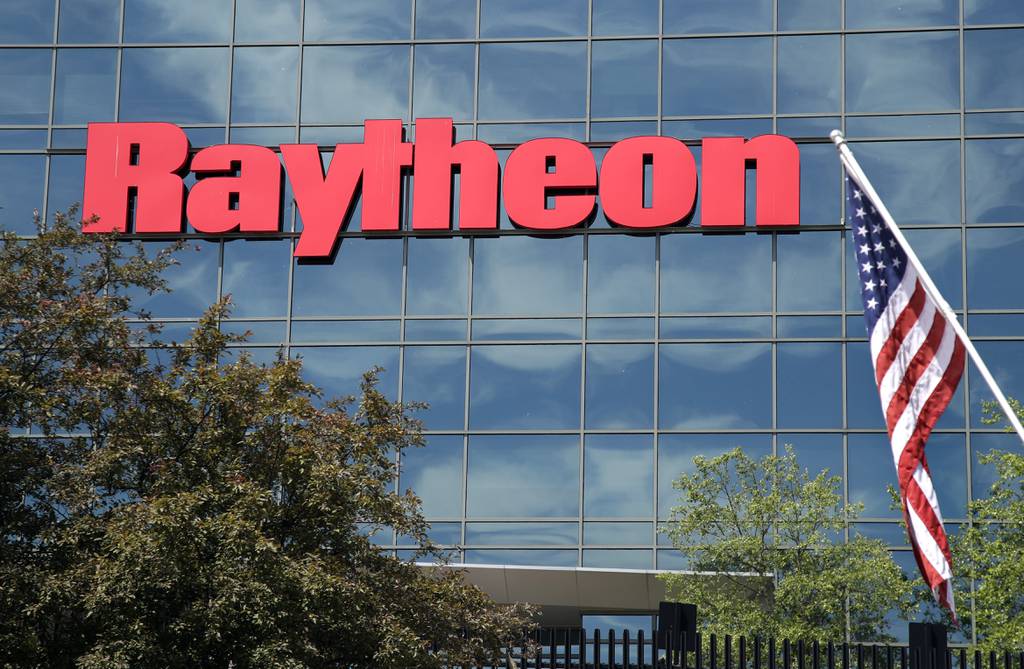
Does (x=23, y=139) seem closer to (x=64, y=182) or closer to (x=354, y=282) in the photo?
(x=64, y=182)

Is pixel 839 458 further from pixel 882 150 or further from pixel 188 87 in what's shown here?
pixel 188 87

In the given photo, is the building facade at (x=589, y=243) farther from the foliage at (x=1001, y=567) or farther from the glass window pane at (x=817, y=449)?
the foliage at (x=1001, y=567)

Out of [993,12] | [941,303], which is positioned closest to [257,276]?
[993,12]

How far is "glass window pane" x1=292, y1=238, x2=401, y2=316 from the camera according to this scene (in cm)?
3153

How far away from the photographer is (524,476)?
100ft

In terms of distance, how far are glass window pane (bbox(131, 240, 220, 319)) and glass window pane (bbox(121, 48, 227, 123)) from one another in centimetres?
283

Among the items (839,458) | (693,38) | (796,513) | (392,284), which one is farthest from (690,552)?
(693,38)

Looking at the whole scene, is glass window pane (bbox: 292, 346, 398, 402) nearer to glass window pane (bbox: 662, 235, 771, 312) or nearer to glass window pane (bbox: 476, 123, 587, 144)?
glass window pane (bbox: 476, 123, 587, 144)

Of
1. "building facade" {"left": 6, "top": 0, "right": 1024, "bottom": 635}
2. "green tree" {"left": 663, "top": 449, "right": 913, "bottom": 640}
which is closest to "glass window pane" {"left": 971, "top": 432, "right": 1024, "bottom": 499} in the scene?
"building facade" {"left": 6, "top": 0, "right": 1024, "bottom": 635}

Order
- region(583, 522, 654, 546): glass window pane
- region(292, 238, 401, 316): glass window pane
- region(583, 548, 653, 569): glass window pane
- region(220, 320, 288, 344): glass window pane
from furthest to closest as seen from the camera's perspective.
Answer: region(220, 320, 288, 344): glass window pane < region(292, 238, 401, 316): glass window pane < region(583, 522, 654, 546): glass window pane < region(583, 548, 653, 569): glass window pane

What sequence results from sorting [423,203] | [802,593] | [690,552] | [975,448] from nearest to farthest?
[802,593]
[690,552]
[975,448]
[423,203]

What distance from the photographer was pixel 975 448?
29672mm

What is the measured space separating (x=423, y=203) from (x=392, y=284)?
1688mm

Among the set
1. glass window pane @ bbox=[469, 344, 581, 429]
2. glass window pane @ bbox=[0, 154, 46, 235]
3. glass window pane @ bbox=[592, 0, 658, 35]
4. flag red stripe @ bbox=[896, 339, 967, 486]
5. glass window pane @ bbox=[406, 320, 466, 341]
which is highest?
glass window pane @ bbox=[592, 0, 658, 35]
